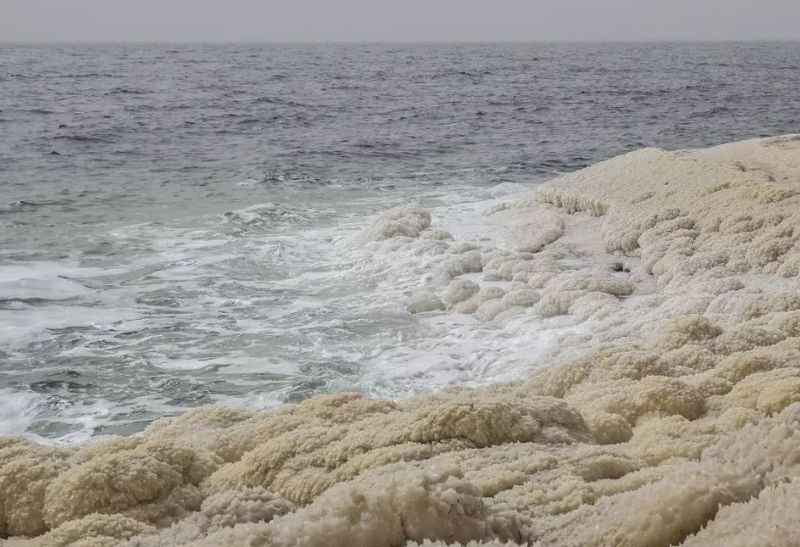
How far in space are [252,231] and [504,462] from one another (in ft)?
37.1

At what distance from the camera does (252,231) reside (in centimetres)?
1397

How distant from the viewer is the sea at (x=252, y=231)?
24.9ft

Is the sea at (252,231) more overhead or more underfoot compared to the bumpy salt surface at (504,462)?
more underfoot

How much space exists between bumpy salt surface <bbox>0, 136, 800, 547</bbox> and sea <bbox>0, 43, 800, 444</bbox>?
212 centimetres

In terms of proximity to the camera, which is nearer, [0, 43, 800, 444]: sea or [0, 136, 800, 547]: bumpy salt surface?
[0, 136, 800, 547]: bumpy salt surface

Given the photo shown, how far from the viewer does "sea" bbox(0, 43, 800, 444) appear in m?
7.60

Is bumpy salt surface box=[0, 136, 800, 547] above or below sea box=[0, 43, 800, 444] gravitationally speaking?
above

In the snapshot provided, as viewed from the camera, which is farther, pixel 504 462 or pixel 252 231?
pixel 252 231

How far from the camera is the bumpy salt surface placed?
221 cm

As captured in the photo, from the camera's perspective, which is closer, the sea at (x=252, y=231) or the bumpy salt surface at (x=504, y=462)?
the bumpy salt surface at (x=504, y=462)

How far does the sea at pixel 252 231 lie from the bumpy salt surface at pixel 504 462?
2.12 metres

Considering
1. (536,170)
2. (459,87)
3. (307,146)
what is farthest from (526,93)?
(536,170)

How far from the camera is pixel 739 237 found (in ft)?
31.1

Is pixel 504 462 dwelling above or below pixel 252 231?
above
